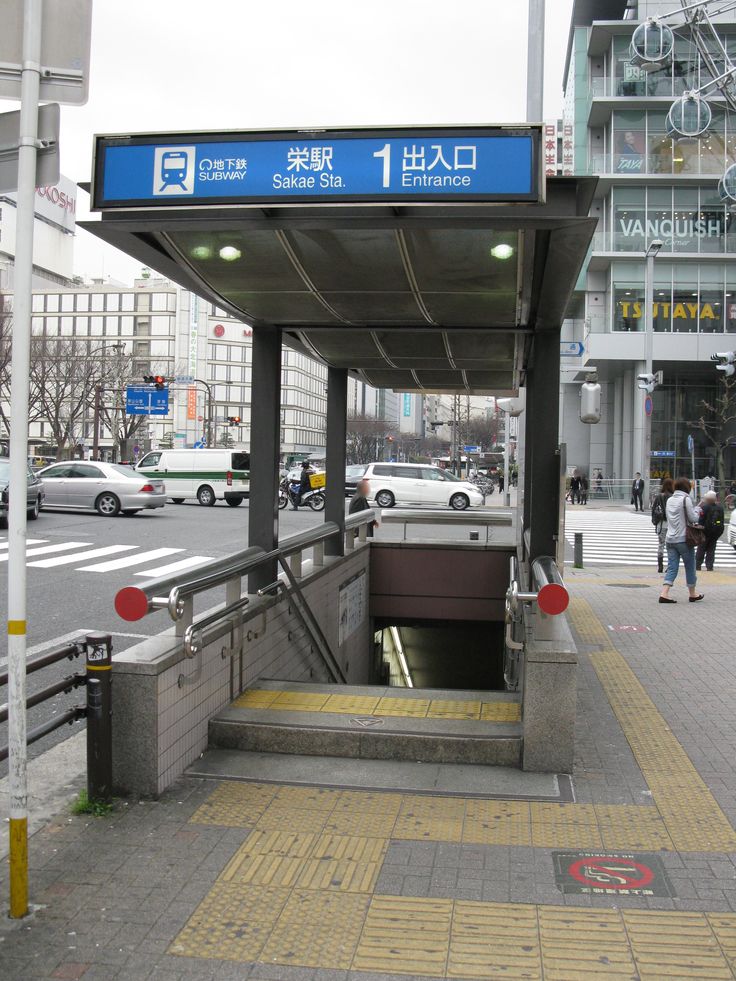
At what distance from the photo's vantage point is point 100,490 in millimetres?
27000

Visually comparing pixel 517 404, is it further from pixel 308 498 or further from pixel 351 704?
pixel 308 498

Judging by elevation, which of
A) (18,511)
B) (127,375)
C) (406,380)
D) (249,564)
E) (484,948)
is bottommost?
(484,948)

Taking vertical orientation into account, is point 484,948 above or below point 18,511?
below

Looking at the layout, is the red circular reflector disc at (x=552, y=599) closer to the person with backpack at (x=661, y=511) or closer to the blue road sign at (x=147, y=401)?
the person with backpack at (x=661, y=511)

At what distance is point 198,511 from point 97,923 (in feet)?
90.8

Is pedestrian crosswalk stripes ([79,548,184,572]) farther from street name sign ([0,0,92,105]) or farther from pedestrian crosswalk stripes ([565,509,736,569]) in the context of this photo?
street name sign ([0,0,92,105])

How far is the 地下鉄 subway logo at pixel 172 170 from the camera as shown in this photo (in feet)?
17.3

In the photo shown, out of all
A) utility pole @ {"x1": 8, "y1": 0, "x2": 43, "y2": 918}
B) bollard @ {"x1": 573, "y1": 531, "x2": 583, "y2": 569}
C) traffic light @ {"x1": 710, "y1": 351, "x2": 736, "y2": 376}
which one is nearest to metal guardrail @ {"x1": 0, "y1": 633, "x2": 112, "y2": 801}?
utility pole @ {"x1": 8, "y1": 0, "x2": 43, "y2": 918}

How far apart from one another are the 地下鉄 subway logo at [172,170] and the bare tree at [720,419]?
4444 centimetres

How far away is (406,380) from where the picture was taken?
11.9 meters

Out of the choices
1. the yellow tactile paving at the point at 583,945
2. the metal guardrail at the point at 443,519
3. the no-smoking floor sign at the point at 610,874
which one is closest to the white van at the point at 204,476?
the metal guardrail at the point at 443,519

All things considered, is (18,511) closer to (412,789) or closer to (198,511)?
(412,789)

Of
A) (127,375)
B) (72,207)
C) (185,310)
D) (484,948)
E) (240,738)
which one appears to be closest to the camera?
(484,948)

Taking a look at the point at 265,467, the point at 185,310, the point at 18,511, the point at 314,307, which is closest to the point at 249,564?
the point at 265,467
